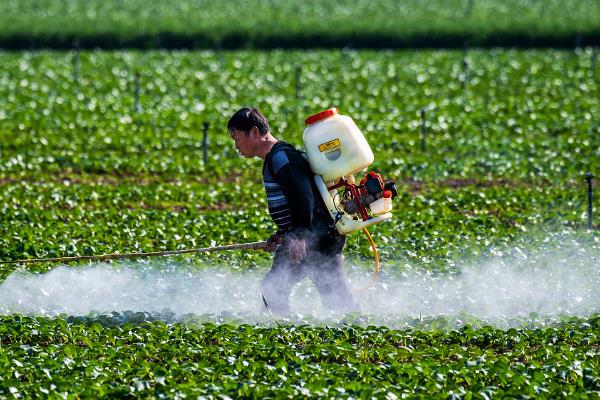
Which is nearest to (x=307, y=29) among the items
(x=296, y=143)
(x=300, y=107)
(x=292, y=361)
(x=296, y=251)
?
(x=300, y=107)

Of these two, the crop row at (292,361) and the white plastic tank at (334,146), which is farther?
the white plastic tank at (334,146)

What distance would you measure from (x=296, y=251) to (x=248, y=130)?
1.10 meters

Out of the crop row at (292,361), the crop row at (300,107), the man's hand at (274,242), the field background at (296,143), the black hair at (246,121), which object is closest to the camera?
the crop row at (292,361)

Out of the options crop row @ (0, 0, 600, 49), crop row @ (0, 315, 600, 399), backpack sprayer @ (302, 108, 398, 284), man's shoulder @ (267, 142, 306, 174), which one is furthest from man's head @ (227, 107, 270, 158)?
crop row @ (0, 0, 600, 49)

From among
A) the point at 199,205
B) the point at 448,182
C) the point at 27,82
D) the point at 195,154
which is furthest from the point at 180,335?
the point at 27,82

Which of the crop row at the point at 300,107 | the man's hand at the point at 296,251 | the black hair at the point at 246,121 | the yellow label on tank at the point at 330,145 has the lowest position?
the crop row at the point at 300,107

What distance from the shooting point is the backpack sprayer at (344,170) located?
1028 cm

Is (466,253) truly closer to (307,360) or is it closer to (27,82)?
(307,360)

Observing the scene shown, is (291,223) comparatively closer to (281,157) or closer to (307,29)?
(281,157)

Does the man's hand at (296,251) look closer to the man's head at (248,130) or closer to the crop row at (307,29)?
the man's head at (248,130)

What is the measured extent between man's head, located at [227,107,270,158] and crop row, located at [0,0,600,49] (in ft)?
86.1

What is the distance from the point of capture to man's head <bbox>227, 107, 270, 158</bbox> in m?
10.3

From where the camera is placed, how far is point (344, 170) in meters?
10.3

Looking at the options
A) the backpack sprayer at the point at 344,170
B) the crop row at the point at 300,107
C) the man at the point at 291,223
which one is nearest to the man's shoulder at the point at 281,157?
the man at the point at 291,223
